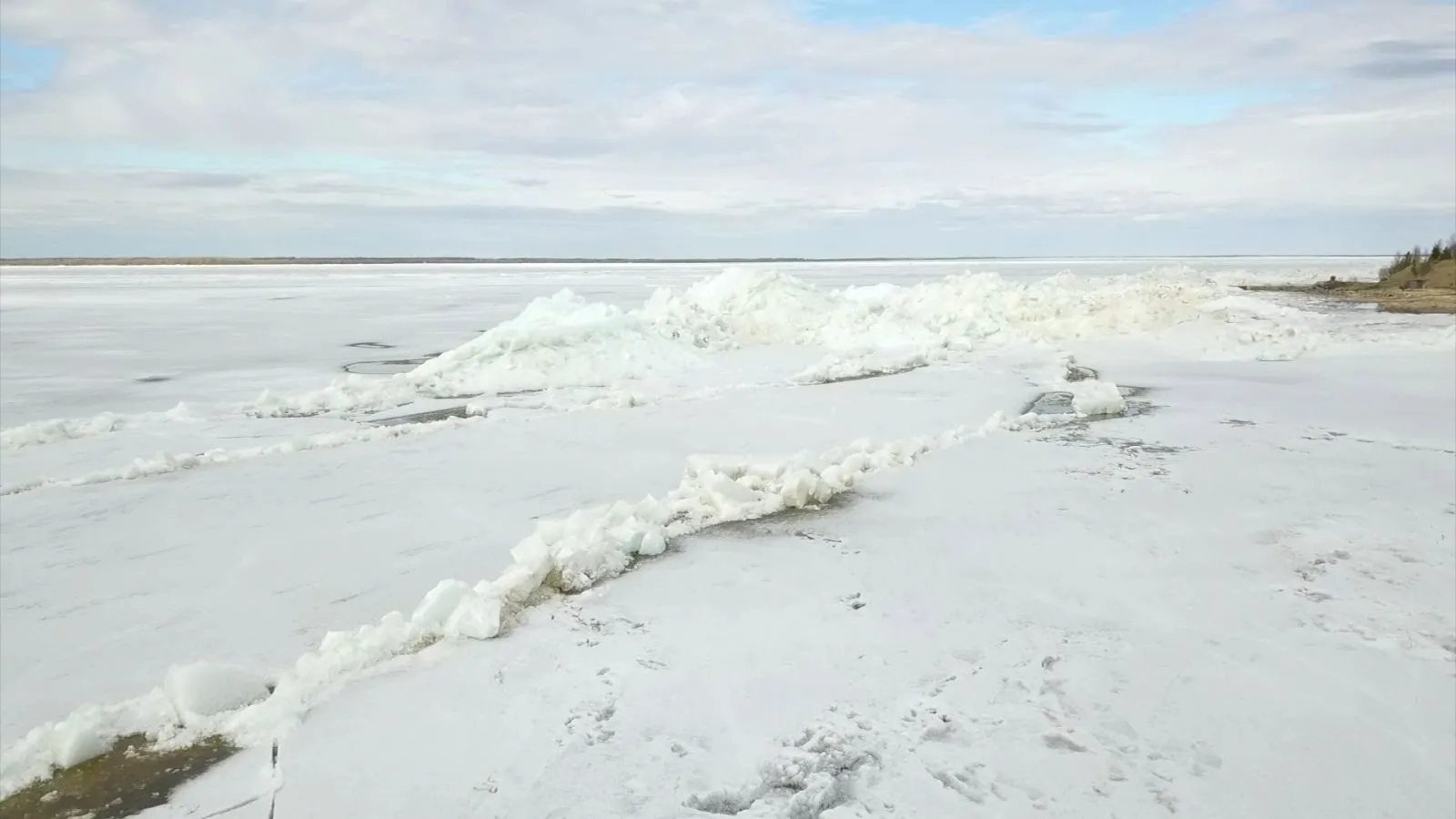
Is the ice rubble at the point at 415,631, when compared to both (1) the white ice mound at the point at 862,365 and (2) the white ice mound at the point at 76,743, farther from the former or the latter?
(1) the white ice mound at the point at 862,365

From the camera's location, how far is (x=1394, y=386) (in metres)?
7.90

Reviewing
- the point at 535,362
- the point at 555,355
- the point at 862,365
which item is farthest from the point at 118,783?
the point at 862,365

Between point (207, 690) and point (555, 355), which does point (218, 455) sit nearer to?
point (207, 690)

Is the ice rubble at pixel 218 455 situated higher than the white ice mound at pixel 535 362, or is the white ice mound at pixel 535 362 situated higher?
the white ice mound at pixel 535 362

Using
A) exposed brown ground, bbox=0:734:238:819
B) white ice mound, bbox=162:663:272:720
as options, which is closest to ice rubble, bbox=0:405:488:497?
white ice mound, bbox=162:663:272:720

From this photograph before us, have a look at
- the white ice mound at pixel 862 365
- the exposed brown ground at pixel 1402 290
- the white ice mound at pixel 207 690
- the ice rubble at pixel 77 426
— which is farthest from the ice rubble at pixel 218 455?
the exposed brown ground at pixel 1402 290

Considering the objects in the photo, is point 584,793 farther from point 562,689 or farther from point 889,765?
point 889,765

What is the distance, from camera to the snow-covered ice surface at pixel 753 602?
80.7 inches

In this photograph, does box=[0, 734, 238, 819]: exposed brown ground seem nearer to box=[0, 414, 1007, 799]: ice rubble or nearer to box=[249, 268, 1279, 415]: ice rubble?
box=[0, 414, 1007, 799]: ice rubble

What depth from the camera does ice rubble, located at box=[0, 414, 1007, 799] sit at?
2.20 m

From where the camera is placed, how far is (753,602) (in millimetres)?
3061

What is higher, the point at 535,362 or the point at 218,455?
the point at 535,362

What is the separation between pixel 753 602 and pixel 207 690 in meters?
1.66

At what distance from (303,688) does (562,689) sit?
72cm
